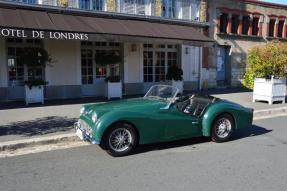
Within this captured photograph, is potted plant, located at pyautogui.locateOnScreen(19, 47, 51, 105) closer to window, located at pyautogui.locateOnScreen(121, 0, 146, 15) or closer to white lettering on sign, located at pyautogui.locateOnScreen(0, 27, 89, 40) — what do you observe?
white lettering on sign, located at pyautogui.locateOnScreen(0, 27, 89, 40)

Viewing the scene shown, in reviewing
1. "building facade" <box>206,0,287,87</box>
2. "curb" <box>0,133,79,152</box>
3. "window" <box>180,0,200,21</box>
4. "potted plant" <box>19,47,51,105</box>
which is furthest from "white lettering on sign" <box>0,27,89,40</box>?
"building facade" <box>206,0,287,87</box>

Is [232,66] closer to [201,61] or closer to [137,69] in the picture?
[201,61]

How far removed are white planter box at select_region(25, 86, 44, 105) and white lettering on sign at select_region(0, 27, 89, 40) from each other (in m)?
2.16

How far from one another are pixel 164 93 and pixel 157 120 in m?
0.91

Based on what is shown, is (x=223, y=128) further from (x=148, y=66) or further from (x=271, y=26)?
(x=271, y=26)

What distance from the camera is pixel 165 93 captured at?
6.70 metres

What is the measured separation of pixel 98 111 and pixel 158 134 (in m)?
1.25

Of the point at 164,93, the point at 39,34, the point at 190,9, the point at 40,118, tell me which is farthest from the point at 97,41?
the point at 164,93

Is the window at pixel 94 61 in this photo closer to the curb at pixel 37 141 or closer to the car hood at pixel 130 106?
the curb at pixel 37 141

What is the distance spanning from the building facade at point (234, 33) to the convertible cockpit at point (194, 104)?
1197 cm

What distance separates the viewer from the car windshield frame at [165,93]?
6523 millimetres

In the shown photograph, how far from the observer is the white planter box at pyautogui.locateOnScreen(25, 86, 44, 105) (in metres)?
11.8

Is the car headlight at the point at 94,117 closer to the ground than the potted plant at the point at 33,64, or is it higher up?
closer to the ground

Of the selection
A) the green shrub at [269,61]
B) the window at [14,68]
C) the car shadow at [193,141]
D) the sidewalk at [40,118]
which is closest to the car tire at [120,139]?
the car shadow at [193,141]
